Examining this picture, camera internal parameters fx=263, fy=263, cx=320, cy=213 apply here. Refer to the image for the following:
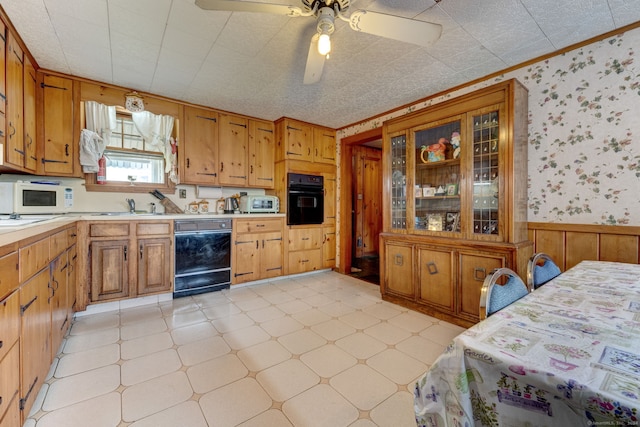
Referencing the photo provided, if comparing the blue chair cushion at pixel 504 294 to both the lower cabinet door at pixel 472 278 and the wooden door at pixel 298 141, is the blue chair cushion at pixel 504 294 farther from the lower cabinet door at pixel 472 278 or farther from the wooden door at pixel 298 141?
the wooden door at pixel 298 141

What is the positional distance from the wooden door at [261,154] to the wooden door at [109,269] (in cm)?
181

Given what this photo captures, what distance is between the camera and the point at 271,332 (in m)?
2.31

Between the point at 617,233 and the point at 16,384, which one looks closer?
the point at 16,384

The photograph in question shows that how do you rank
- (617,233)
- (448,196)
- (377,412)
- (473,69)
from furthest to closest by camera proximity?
(448,196)
(473,69)
(617,233)
(377,412)

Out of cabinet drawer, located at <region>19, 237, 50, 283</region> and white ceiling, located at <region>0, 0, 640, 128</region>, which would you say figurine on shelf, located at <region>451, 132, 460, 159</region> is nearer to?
white ceiling, located at <region>0, 0, 640, 128</region>

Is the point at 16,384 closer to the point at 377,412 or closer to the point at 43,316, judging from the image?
the point at 43,316

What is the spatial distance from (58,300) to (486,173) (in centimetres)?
358

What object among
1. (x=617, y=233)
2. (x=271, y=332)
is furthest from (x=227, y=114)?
(x=617, y=233)

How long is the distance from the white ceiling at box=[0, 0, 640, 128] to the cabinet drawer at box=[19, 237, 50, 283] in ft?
5.22

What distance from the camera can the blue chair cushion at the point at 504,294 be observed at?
1.00 m

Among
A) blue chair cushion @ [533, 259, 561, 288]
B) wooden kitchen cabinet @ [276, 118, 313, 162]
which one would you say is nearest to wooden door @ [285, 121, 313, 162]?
wooden kitchen cabinet @ [276, 118, 313, 162]

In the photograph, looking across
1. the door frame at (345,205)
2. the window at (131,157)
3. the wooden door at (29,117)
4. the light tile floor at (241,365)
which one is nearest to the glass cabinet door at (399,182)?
the light tile floor at (241,365)

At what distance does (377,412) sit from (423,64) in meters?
2.72

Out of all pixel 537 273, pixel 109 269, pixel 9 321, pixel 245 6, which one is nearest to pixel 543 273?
pixel 537 273
